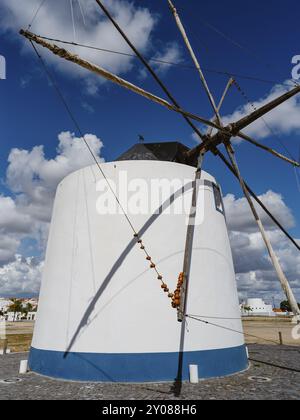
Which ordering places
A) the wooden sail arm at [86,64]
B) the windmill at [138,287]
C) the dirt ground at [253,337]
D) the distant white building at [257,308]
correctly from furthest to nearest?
the distant white building at [257,308]
the dirt ground at [253,337]
the windmill at [138,287]
the wooden sail arm at [86,64]

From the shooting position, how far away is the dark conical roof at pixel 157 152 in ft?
51.7

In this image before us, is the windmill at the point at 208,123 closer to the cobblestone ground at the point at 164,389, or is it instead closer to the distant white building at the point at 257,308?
the cobblestone ground at the point at 164,389

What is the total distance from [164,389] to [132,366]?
144 centimetres

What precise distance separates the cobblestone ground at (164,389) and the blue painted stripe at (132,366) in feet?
1.11

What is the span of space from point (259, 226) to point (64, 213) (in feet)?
28.2

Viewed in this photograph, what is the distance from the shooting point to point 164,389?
32.0ft

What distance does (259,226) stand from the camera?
11.6m

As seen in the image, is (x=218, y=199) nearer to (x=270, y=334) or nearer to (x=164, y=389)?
(x=164, y=389)

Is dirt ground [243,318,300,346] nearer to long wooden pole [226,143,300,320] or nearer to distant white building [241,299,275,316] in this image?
long wooden pole [226,143,300,320]

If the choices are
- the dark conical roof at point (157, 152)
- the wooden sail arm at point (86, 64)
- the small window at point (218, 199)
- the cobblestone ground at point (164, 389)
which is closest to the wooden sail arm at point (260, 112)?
the small window at point (218, 199)

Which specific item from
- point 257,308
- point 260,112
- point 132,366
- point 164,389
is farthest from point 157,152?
point 257,308

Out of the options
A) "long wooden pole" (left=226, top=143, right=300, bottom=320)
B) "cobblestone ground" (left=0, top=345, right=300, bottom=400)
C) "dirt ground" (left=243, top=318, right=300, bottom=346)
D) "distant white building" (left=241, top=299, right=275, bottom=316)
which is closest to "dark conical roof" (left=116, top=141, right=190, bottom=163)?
"long wooden pole" (left=226, top=143, right=300, bottom=320)

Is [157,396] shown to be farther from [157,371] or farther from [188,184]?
[188,184]
